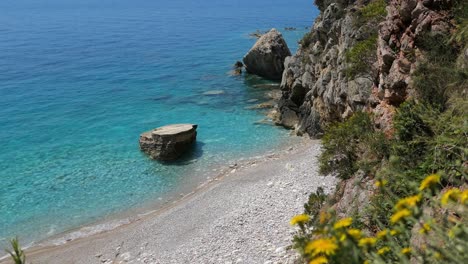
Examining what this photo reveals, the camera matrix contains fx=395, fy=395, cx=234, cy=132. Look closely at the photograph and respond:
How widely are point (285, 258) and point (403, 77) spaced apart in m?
7.42

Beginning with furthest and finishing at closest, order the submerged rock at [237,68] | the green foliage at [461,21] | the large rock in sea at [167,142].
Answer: the submerged rock at [237,68]
the large rock in sea at [167,142]
the green foliage at [461,21]

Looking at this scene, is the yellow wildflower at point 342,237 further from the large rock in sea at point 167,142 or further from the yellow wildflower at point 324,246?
the large rock in sea at point 167,142

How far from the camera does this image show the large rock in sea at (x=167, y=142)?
26281 millimetres

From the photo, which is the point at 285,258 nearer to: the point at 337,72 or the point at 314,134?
the point at 337,72

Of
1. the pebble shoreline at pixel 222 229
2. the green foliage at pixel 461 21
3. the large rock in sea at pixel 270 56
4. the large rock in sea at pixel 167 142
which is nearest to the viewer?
the green foliage at pixel 461 21

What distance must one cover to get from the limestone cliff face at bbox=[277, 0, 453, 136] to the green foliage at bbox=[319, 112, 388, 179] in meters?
0.71

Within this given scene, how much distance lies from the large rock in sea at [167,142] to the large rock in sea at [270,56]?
72.8 feet

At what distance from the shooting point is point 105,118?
36.2 metres

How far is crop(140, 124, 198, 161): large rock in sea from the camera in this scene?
1035 inches

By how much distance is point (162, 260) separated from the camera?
14977 millimetres

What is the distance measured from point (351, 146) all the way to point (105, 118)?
26495 mm

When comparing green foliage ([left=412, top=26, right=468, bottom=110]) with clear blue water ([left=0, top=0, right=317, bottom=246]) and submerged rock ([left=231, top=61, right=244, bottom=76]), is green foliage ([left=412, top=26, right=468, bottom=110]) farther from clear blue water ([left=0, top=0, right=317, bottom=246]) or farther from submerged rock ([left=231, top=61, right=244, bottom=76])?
submerged rock ([left=231, top=61, right=244, bottom=76])

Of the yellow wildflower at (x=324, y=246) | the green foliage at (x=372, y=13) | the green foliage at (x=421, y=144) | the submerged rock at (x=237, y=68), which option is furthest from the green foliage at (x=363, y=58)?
the submerged rock at (x=237, y=68)

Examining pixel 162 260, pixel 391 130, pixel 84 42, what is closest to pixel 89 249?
pixel 162 260
